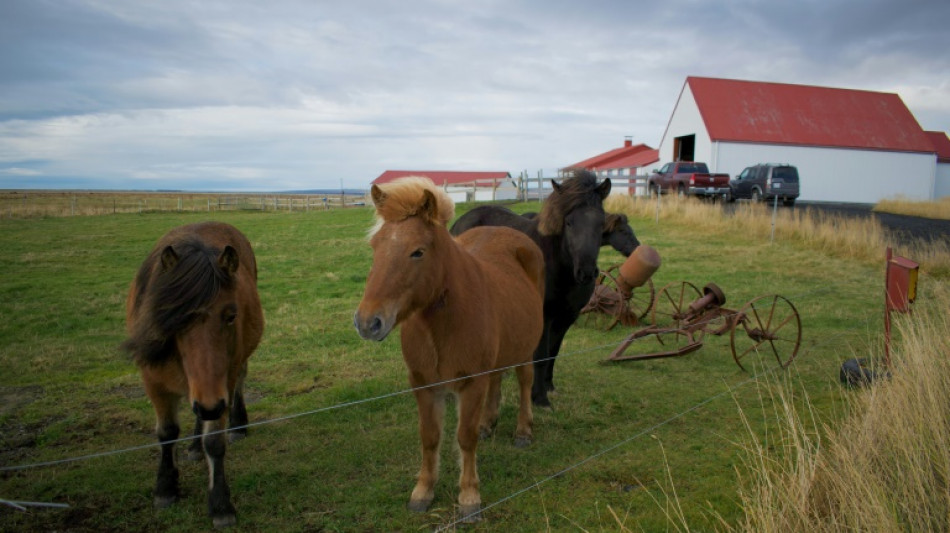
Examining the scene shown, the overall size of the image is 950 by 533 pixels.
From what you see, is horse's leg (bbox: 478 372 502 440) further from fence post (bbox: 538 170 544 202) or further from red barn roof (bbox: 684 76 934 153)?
red barn roof (bbox: 684 76 934 153)

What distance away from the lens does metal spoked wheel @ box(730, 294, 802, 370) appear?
7184 mm

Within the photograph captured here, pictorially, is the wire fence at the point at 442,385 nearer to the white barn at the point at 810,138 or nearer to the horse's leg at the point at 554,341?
the horse's leg at the point at 554,341

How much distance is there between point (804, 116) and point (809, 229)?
940 inches

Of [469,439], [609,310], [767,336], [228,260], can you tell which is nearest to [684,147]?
[609,310]

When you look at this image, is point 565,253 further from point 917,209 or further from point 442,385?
point 917,209

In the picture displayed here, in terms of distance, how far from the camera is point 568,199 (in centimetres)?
630

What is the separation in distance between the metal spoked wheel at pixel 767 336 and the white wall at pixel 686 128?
25464 millimetres

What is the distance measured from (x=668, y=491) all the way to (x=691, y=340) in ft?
11.0

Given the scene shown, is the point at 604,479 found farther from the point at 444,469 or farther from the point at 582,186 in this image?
the point at 582,186

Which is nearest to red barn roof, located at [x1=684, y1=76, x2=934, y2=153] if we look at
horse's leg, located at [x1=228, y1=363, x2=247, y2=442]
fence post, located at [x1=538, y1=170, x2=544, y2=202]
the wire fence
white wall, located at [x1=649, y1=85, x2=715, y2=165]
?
white wall, located at [x1=649, y1=85, x2=715, y2=165]

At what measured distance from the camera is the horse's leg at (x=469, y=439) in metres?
3.81

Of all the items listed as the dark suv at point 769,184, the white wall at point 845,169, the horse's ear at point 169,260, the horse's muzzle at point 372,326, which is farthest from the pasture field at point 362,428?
the white wall at point 845,169

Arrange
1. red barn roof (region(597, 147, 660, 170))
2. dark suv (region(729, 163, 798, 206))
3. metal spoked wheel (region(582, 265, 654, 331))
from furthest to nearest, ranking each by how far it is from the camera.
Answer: red barn roof (region(597, 147, 660, 170))
dark suv (region(729, 163, 798, 206))
metal spoked wheel (region(582, 265, 654, 331))

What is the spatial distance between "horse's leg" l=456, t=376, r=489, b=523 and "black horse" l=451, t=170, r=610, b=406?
2107mm
